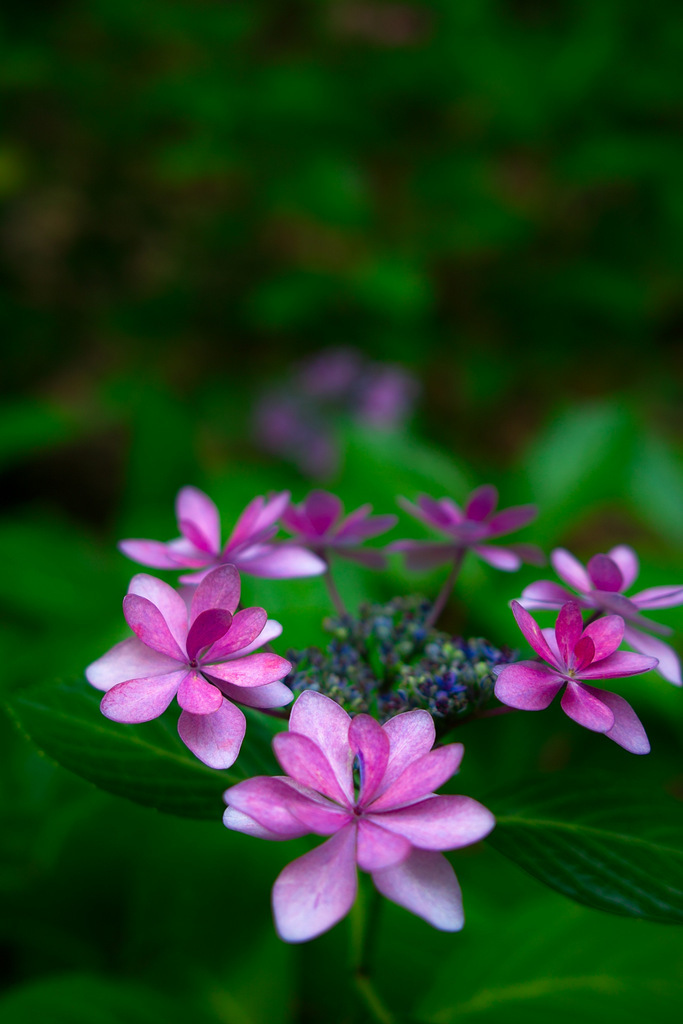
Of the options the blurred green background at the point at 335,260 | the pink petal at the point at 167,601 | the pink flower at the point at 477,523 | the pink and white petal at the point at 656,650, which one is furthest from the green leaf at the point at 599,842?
the blurred green background at the point at 335,260

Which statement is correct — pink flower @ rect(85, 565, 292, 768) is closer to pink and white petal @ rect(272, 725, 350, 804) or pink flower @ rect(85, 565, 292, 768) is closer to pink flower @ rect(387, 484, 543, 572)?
pink and white petal @ rect(272, 725, 350, 804)

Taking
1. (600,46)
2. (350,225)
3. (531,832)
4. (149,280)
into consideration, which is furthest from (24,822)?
(600,46)

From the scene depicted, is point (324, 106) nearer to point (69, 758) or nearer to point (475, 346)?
point (475, 346)

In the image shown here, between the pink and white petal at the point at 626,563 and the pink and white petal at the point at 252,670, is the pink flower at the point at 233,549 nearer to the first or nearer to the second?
the pink and white petal at the point at 252,670

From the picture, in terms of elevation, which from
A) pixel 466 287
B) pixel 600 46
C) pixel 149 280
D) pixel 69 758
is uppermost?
pixel 600 46

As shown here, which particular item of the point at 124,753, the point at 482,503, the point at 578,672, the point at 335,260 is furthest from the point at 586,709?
the point at 335,260

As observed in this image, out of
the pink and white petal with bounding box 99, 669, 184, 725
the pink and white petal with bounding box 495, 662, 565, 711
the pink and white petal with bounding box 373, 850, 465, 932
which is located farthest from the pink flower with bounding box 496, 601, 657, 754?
the pink and white petal with bounding box 99, 669, 184, 725

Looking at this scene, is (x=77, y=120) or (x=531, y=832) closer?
(x=531, y=832)

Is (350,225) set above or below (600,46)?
below
